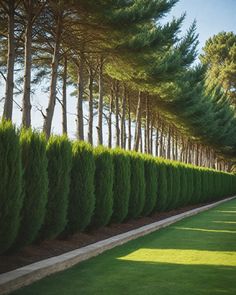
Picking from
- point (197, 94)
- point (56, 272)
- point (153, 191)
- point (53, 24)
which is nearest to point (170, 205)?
point (153, 191)

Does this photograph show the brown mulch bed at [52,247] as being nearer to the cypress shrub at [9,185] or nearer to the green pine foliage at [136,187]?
the cypress shrub at [9,185]

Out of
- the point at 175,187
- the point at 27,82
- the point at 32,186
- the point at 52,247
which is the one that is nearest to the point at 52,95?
the point at 27,82

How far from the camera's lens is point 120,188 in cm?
1363

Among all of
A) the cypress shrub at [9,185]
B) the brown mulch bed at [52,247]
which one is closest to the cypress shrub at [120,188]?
the brown mulch bed at [52,247]

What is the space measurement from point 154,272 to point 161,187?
12.3m

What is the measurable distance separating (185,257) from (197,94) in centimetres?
3185

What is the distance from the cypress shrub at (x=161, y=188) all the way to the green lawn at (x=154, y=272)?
8.34m

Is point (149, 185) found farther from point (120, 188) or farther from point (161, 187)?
point (120, 188)

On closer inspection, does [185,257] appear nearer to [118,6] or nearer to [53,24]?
[118,6]

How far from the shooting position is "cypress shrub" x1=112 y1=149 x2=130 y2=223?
44.3 feet

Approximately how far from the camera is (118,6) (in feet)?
65.2

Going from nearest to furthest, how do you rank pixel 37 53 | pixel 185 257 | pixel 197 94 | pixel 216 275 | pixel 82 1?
pixel 216 275 → pixel 185 257 → pixel 82 1 → pixel 37 53 → pixel 197 94

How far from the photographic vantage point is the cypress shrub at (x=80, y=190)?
10.4 m

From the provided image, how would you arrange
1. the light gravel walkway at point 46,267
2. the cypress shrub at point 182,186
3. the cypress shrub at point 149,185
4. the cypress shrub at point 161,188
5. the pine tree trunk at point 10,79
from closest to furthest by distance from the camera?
the light gravel walkway at point 46,267
the cypress shrub at point 149,185
the cypress shrub at point 161,188
the pine tree trunk at point 10,79
the cypress shrub at point 182,186
